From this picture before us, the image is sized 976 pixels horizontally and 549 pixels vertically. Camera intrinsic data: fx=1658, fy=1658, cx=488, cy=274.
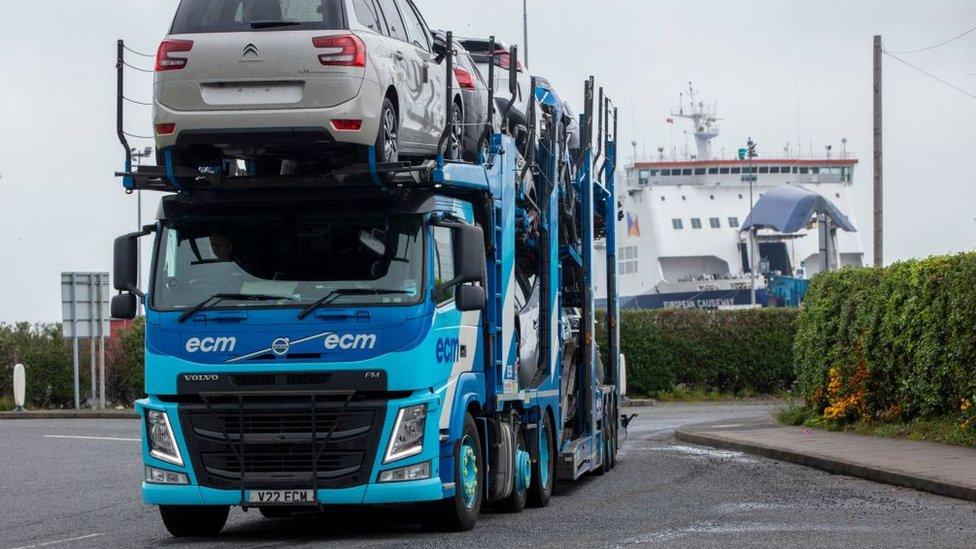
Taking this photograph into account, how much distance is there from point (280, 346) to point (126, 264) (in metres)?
1.35

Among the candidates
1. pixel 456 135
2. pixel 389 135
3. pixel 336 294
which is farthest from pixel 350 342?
pixel 456 135

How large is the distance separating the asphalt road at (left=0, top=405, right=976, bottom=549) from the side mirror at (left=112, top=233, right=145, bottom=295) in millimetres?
1890

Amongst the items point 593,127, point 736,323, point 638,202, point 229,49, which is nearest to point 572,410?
point 593,127

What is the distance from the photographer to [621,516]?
43.8 feet

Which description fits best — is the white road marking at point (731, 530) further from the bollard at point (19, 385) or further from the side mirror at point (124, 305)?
the bollard at point (19, 385)

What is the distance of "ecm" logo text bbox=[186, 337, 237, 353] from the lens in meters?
11.7

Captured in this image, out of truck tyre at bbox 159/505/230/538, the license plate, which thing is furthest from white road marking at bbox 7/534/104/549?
the license plate

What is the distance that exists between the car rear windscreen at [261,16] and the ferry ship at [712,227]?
215 feet

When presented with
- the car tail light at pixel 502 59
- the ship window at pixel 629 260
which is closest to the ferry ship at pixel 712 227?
the ship window at pixel 629 260

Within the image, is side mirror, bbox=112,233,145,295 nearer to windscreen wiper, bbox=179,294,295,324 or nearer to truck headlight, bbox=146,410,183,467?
windscreen wiper, bbox=179,294,295,324

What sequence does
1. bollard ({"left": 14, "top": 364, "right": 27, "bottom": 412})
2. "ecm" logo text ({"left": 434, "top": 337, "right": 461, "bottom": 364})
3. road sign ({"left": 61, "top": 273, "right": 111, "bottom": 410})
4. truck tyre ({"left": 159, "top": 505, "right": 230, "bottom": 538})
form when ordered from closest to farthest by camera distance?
"ecm" logo text ({"left": 434, "top": 337, "right": 461, "bottom": 364}) < truck tyre ({"left": 159, "top": 505, "right": 230, "bottom": 538}) < road sign ({"left": 61, "top": 273, "right": 111, "bottom": 410}) < bollard ({"left": 14, "top": 364, "right": 27, "bottom": 412})

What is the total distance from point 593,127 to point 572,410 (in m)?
3.10

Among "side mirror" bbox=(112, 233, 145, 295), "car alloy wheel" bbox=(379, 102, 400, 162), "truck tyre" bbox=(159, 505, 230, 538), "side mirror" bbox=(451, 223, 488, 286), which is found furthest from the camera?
"truck tyre" bbox=(159, 505, 230, 538)

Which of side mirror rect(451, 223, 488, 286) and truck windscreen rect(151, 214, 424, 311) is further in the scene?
truck windscreen rect(151, 214, 424, 311)
